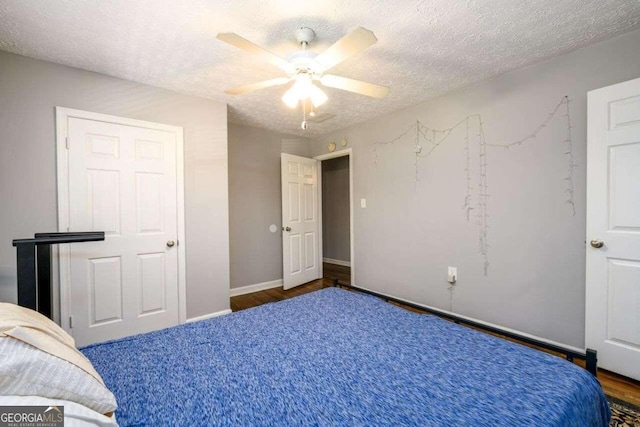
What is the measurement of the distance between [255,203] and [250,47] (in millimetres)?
2669

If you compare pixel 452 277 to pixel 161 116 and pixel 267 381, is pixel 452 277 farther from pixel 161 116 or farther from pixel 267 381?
pixel 161 116

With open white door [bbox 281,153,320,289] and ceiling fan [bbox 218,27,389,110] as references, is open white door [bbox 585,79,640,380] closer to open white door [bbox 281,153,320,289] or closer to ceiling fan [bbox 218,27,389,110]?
ceiling fan [bbox 218,27,389,110]

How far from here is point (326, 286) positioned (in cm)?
409

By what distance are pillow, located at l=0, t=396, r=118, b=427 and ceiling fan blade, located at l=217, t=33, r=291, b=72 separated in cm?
151

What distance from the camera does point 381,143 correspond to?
3.48 metres

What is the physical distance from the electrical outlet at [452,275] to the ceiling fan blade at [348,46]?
2.30 m

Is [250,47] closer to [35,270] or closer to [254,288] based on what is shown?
[35,270]

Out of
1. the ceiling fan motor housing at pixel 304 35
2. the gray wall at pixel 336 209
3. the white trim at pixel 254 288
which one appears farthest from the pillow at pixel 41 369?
the gray wall at pixel 336 209

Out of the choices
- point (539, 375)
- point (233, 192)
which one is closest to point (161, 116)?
point (233, 192)

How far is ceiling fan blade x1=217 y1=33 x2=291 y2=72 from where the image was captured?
1.36m

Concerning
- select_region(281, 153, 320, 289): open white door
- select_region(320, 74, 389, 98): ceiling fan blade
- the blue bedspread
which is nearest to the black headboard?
the blue bedspread

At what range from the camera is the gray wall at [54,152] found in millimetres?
1982

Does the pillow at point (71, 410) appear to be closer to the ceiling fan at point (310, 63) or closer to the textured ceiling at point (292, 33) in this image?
the ceiling fan at point (310, 63)
